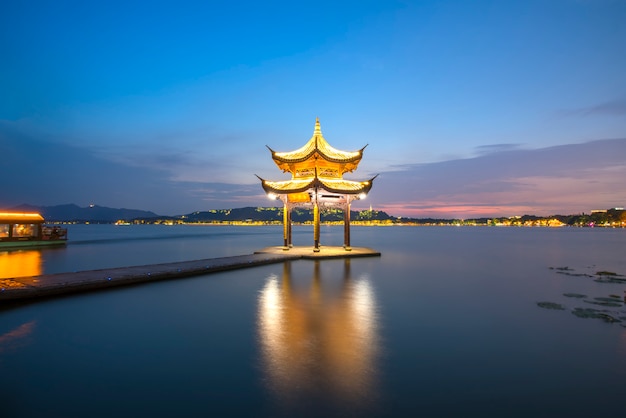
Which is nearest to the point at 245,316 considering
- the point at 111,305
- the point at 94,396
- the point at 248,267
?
the point at 111,305

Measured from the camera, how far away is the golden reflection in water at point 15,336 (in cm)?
788

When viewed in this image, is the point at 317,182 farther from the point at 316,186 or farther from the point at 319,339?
the point at 319,339

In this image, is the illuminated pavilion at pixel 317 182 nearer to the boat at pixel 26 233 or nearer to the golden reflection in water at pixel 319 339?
the golden reflection in water at pixel 319 339

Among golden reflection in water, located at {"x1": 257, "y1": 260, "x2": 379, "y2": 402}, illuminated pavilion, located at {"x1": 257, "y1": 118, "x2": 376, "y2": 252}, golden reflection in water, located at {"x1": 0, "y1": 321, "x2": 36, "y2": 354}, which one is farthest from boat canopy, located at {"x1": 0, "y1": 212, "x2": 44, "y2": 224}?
golden reflection in water, located at {"x1": 257, "y1": 260, "x2": 379, "y2": 402}

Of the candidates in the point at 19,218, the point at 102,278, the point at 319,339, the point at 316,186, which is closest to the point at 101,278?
the point at 102,278

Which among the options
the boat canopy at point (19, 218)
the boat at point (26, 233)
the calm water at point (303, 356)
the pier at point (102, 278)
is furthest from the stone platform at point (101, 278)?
the boat at point (26, 233)

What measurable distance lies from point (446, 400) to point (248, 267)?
1583 centimetres

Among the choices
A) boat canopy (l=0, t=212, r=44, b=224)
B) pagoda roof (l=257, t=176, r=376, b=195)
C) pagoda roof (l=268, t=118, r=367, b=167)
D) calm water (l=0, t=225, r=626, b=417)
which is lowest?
calm water (l=0, t=225, r=626, b=417)

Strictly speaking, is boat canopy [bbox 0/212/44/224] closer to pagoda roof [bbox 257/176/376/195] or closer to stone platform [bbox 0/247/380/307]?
stone platform [bbox 0/247/380/307]

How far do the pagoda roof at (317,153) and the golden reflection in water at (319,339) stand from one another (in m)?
11.7

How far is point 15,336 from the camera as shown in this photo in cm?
850

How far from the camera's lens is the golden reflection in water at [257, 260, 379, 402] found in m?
6.19

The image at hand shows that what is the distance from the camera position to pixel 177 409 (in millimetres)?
5344

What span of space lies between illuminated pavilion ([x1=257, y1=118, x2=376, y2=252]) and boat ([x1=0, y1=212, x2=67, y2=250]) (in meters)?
26.7
